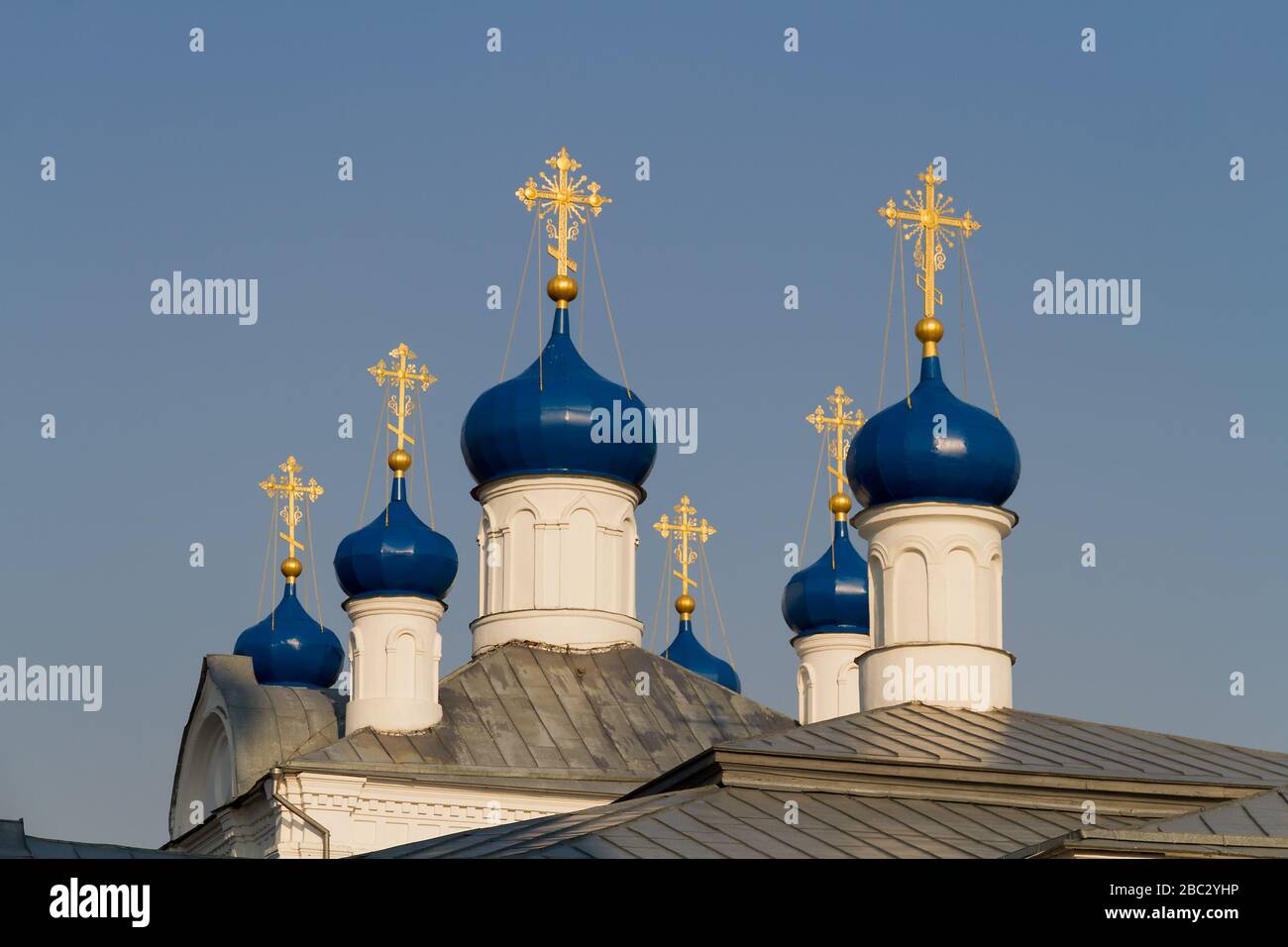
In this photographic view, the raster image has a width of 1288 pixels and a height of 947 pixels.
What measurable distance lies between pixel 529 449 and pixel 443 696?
3179mm

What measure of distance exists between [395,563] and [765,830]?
11353 mm

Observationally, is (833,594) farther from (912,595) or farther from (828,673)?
(912,595)

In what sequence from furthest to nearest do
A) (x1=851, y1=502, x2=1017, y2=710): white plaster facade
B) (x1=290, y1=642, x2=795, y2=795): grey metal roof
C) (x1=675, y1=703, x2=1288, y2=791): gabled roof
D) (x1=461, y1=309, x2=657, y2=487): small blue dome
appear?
(x1=461, y1=309, x2=657, y2=487): small blue dome, (x1=290, y1=642, x2=795, y2=795): grey metal roof, (x1=851, y1=502, x2=1017, y2=710): white plaster facade, (x1=675, y1=703, x2=1288, y2=791): gabled roof

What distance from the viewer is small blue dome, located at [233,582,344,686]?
113ft

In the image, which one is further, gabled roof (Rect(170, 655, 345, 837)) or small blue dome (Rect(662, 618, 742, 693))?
small blue dome (Rect(662, 618, 742, 693))

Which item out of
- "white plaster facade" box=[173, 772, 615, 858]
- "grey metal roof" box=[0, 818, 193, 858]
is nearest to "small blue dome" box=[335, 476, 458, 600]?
"white plaster facade" box=[173, 772, 615, 858]

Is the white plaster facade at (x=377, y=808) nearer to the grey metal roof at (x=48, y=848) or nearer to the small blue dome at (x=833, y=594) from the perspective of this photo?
the small blue dome at (x=833, y=594)

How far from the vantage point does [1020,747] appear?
22734mm

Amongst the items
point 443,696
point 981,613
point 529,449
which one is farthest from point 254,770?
point 981,613

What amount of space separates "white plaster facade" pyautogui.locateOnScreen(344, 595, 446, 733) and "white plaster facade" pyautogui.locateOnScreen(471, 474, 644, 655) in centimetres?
127

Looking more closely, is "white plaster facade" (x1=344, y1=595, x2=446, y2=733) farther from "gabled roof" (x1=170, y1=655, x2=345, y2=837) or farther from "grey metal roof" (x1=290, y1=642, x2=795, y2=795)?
"gabled roof" (x1=170, y1=655, x2=345, y2=837)

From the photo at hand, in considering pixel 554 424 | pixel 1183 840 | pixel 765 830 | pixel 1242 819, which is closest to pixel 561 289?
pixel 554 424

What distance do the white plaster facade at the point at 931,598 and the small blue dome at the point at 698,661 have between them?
40.8 feet
